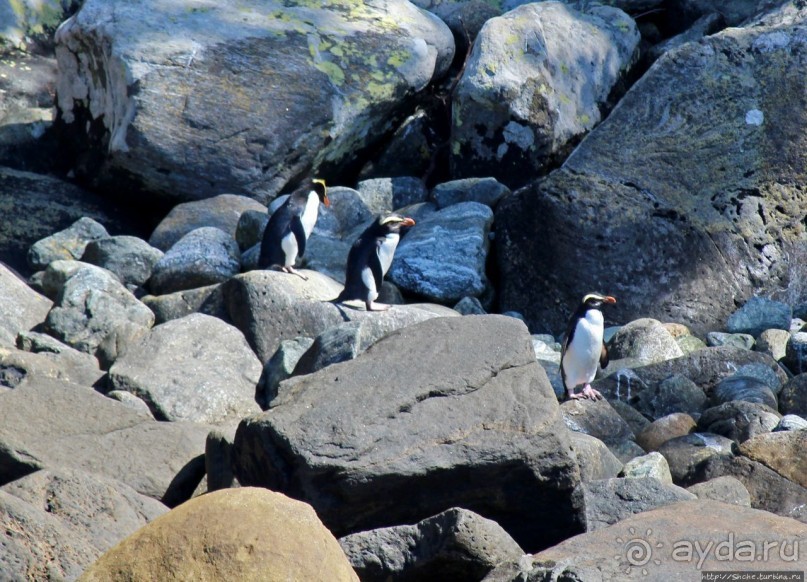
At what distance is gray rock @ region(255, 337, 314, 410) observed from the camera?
7.72 m

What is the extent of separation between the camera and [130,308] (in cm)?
928

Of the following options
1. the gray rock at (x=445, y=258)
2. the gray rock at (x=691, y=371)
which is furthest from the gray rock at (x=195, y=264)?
the gray rock at (x=691, y=371)

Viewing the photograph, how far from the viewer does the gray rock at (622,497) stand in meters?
5.11

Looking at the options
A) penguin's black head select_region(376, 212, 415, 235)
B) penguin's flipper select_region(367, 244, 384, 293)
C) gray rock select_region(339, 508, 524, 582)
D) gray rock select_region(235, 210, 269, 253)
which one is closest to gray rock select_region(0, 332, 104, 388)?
penguin's flipper select_region(367, 244, 384, 293)

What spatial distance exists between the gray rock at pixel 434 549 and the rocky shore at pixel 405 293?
15 millimetres

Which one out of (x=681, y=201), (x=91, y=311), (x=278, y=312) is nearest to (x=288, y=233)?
(x=278, y=312)

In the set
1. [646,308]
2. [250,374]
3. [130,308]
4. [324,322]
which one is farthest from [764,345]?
[130,308]

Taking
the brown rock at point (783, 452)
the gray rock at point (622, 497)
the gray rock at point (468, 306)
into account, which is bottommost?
the gray rock at point (468, 306)

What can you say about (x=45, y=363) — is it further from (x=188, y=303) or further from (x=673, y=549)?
(x=673, y=549)

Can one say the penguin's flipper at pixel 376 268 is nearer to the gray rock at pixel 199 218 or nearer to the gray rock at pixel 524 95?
the gray rock at pixel 199 218

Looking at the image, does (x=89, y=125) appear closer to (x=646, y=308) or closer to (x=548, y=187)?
(x=548, y=187)

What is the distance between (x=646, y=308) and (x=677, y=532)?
6.57 m

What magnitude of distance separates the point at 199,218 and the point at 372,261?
2608 mm

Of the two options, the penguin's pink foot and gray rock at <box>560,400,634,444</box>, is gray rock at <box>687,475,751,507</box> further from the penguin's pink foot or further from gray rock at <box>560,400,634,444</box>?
the penguin's pink foot
